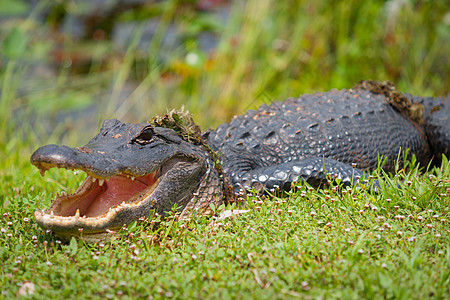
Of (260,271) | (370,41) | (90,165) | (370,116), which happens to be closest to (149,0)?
(370,41)

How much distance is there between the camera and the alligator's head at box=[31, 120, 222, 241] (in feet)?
9.44

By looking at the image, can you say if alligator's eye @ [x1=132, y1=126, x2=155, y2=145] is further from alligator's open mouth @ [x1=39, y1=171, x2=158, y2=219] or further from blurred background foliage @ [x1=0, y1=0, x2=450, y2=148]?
blurred background foliage @ [x1=0, y1=0, x2=450, y2=148]

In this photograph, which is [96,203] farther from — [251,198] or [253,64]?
[253,64]

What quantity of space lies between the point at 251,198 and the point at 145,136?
982mm

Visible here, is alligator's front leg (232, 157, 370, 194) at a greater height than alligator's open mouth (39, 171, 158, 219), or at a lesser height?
greater

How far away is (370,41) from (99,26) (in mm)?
7344

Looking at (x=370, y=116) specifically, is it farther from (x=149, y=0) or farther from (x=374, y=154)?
(x=149, y=0)

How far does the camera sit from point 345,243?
271 centimetres

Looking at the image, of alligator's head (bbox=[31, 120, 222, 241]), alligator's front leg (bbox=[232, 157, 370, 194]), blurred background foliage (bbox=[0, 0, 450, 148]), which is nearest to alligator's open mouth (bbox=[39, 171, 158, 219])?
alligator's head (bbox=[31, 120, 222, 241])

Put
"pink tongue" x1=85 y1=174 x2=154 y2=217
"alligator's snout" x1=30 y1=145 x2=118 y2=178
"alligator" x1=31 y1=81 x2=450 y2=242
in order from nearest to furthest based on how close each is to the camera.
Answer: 1. "alligator's snout" x1=30 y1=145 x2=118 y2=178
2. "alligator" x1=31 y1=81 x2=450 y2=242
3. "pink tongue" x1=85 y1=174 x2=154 y2=217

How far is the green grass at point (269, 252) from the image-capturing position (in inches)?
92.9

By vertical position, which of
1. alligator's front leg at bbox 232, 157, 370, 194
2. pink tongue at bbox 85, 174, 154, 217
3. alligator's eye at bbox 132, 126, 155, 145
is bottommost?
pink tongue at bbox 85, 174, 154, 217

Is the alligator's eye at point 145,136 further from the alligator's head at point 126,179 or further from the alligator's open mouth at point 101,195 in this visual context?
the alligator's open mouth at point 101,195

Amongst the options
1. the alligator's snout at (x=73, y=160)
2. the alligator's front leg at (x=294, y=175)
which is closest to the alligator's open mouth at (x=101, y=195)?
the alligator's snout at (x=73, y=160)
